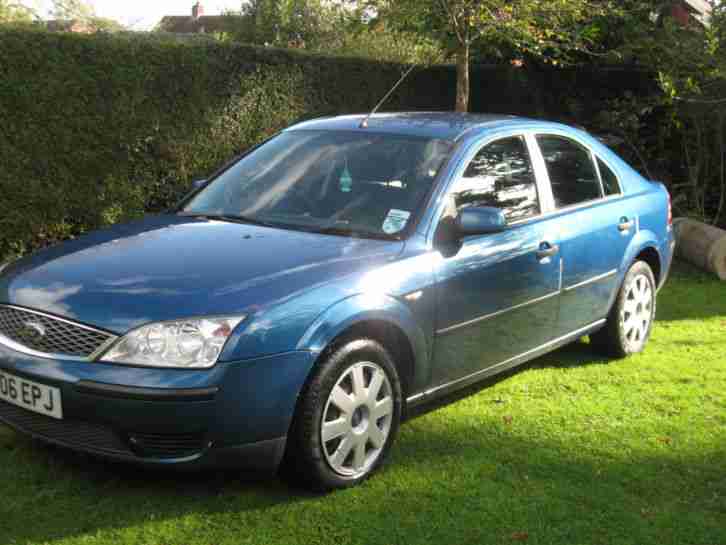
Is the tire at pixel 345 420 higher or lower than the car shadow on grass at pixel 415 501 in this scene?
higher

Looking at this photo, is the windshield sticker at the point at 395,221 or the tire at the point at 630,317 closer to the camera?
the windshield sticker at the point at 395,221

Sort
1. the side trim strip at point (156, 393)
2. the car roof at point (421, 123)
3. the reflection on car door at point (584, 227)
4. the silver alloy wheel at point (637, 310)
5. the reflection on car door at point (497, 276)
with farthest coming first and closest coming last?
1. the silver alloy wheel at point (637, 310)
2. the reflection on car door at point (584, 227)
3. the car roof at point (421, 123)
4. the reflection on car door at point (497, 276)
5. the side trim strip at point (156, 393)

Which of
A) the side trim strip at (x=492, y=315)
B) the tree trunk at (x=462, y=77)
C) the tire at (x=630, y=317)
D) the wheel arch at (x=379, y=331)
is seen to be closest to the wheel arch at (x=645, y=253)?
the tire at (x=630, y=317)

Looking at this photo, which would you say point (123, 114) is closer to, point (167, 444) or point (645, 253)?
point (645, 253)

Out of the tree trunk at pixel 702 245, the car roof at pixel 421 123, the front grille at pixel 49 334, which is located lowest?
the tree trunk at pixel 702 245

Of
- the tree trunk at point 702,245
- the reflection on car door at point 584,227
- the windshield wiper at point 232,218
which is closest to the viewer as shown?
the windshield wiper at point 232,218

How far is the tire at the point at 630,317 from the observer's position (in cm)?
620

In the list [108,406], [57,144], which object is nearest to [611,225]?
[108,406]

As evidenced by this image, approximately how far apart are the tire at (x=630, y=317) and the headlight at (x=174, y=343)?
346 centimetres

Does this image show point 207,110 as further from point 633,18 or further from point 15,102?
point 633,18

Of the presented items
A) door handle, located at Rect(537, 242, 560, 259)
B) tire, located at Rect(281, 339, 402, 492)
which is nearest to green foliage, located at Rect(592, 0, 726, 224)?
door handle, located at Rect(537, 242, 560, 259)

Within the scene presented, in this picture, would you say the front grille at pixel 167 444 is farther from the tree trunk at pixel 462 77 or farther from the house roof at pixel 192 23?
the house roof at pixel 192 23

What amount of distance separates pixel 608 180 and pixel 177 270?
3.37 m

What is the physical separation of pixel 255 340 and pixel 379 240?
1.06 meters
